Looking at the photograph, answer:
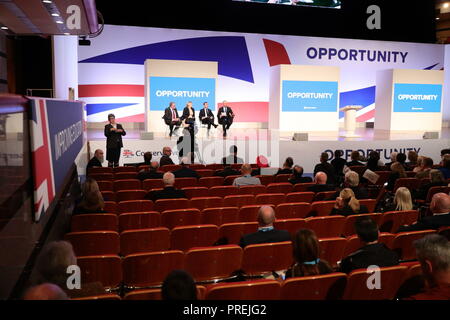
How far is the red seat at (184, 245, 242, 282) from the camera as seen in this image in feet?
12.1

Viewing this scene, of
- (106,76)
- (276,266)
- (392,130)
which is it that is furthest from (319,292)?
(106,76)

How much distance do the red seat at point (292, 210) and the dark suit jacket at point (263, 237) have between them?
1.32 m

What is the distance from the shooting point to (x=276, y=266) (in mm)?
4066

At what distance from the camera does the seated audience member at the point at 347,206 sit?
5.31 meters

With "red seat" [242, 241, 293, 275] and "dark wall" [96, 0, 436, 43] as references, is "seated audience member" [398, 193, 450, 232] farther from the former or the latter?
"dark wall" [96, 0, 436, 43]

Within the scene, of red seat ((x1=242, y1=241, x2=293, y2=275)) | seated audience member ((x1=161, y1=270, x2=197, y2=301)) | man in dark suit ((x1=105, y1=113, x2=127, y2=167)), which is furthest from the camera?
man in dark suit ((x1=105, y1=113, x2=127, y2=167))

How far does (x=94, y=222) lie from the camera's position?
478 cm

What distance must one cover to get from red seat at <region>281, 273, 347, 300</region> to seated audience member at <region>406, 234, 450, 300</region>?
0.57 metres

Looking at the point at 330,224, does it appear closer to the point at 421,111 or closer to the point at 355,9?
the point at 421,111

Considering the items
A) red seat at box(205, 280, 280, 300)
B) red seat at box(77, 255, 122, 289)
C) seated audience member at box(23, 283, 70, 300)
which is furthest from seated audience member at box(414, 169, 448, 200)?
seated audience member at box(23, 283, 70, 300)

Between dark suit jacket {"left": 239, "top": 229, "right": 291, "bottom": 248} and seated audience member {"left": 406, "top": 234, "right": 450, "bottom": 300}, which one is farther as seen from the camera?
dark suit jacket {"left": 239, "top": 229, "right": 291, "bottom": 248}

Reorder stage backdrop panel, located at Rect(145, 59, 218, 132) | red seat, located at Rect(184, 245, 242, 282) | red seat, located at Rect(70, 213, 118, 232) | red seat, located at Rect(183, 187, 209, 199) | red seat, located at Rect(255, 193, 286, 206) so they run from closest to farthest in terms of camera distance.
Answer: red seat, located at Rect(184, 245, 242, 282)
red seat, located at Rect(70, 213, 118, 232)
red seat, located at Rect(255, 193, 286, 206)
red seat, located at Rect(183, 187, 209, 199)
stage backdrop panel, located at Rect(145, 59, 218, 132)

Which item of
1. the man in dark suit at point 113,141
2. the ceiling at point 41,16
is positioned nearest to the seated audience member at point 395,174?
the man in dark suit at point 113,141

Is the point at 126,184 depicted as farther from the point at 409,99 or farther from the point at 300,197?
the point at 409,99
